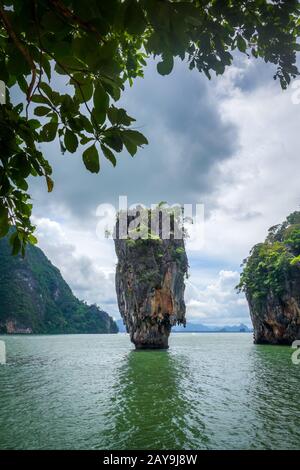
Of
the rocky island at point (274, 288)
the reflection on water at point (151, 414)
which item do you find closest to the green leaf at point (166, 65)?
the reflection on water at point (151, 414)

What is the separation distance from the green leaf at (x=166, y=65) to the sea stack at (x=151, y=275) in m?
27.3

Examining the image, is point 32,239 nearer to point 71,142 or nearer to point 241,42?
Answer: point 71,142

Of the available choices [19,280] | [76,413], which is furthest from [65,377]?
[19,280]

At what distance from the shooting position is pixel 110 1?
942mm

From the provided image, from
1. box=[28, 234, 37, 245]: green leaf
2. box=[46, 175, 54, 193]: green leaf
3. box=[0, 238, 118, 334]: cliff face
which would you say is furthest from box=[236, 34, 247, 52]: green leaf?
box=[0, 238, 118, 334]: cliff face

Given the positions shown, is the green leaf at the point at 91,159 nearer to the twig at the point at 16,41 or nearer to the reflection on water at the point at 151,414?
the twig at the point at 16,41

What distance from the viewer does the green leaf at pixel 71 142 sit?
1.25m

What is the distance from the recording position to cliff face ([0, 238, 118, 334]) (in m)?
90.8

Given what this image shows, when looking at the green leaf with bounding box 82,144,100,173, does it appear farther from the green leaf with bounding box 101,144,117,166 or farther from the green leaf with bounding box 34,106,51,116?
the green leaf with bounding box 34,106,51,116

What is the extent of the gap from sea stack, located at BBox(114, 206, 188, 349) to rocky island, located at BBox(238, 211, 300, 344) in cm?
965

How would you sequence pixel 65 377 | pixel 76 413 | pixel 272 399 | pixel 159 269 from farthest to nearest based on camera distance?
pixel 159 269 < pixel 65 377 < pixel 272 399 < pixel 76 413

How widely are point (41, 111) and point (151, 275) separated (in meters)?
27.3
